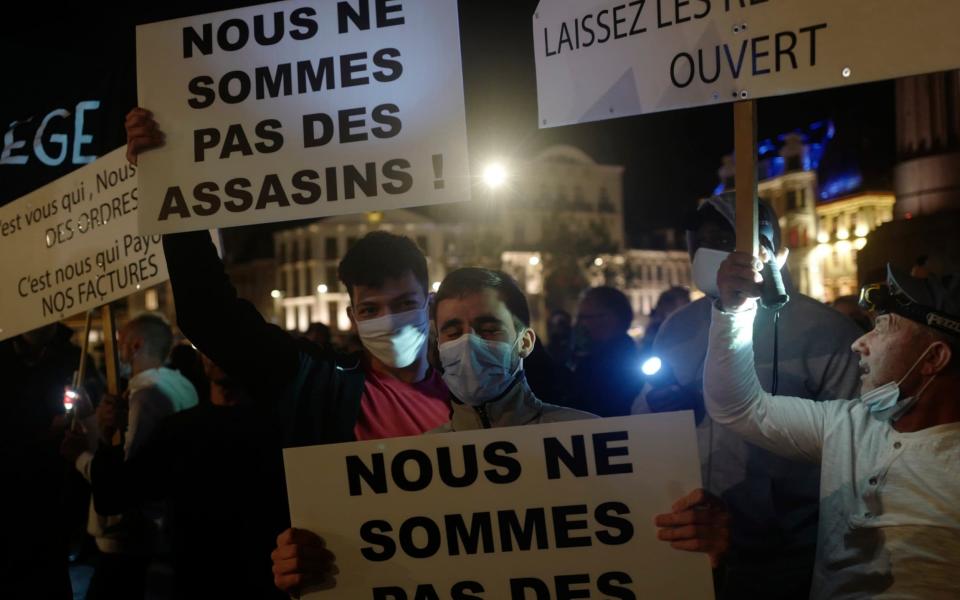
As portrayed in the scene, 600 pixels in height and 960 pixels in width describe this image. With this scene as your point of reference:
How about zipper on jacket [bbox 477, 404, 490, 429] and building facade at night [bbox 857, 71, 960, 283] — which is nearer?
zipper on jacket [bbox 477, 404, 490, 429]

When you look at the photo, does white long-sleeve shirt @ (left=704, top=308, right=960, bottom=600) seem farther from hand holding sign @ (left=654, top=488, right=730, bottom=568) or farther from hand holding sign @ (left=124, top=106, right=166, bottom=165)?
hand holding sign @ (left=124, top=106, right=166, bottom=165)

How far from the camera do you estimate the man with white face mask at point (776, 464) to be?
334cm

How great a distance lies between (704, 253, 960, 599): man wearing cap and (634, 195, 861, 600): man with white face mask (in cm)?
50

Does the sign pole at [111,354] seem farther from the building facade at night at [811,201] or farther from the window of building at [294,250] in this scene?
the window of building at [294,250]

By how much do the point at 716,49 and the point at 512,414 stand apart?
132 centimetres

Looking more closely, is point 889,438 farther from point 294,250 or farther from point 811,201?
point 294,250

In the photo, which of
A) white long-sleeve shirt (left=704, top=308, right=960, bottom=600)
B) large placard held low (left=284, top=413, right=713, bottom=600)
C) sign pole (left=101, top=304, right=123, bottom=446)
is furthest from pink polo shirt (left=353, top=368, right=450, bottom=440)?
sign pole (left=101, top=304, right=123, bottom=446)

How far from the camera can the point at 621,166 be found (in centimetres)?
8419

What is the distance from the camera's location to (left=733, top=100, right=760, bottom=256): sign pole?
2.66m

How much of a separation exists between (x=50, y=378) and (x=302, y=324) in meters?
87.9

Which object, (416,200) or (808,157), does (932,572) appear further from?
(808,157)

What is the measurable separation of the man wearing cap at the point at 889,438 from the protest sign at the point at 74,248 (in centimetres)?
256

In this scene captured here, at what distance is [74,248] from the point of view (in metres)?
4.38

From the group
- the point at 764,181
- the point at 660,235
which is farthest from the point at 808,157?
the point at 660,235
